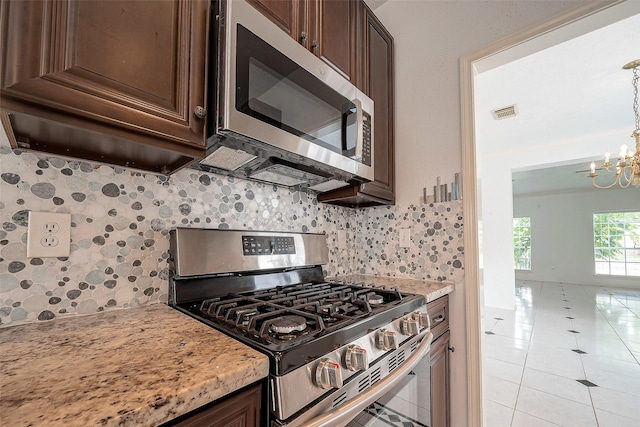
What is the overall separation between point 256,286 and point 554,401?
A: 7.37 feet

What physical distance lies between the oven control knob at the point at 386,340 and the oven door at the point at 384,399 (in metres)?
0.07

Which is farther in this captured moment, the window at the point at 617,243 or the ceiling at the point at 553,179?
the window at the point at 617,243

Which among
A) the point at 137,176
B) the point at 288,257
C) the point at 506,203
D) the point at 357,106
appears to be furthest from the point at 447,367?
the point at 506,203

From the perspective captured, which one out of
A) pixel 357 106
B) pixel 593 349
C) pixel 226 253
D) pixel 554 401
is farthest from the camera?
pixel 593 349

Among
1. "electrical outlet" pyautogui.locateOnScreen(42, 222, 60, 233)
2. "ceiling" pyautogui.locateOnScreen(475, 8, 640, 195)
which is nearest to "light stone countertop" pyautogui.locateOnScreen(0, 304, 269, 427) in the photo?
"electrical outlet" pyautogui.locateOnScreen(42, 222, 60, 233)

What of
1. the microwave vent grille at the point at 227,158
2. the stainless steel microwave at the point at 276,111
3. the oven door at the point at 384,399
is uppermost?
the stainless steel microwave at the point at 276,111

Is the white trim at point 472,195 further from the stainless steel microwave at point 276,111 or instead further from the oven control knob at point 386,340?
the oven control knob at point 386,340

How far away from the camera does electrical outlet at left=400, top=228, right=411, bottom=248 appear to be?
5.33 feet

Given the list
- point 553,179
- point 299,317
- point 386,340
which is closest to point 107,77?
point 299,317

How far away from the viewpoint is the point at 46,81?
54cm

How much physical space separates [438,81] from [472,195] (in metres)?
0.70

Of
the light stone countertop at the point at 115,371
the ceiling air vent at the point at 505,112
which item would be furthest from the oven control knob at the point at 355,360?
the ceiling air vent at the point at 505,112

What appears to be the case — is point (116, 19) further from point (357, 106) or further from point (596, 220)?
point (596, 220)

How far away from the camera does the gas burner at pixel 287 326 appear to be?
26.2 inches
